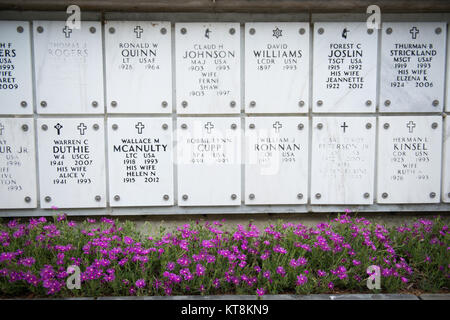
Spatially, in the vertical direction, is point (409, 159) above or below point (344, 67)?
below

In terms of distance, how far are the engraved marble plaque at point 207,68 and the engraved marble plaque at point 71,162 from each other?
113cm

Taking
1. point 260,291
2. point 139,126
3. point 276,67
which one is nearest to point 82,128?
point 139,126

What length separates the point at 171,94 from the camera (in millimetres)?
4516

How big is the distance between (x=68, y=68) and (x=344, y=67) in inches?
132

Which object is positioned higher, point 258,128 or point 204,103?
point 204,103

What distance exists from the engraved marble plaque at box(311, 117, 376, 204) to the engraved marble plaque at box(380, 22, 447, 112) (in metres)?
0.43

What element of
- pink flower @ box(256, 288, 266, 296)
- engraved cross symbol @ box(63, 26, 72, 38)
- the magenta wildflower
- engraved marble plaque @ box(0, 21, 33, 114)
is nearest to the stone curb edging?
pink flower @ box(256, 288, 266, 296)

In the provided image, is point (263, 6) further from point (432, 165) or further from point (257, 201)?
point (432, 165)

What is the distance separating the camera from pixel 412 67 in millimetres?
4543

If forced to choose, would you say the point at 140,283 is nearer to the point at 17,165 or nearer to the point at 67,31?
the point at 17,165

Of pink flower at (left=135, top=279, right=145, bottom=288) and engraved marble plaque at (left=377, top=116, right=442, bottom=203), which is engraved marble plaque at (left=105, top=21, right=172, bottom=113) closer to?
pink flower at (left=135, top=279, right=145, bottom=288)

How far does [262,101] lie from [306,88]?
0.57 m
